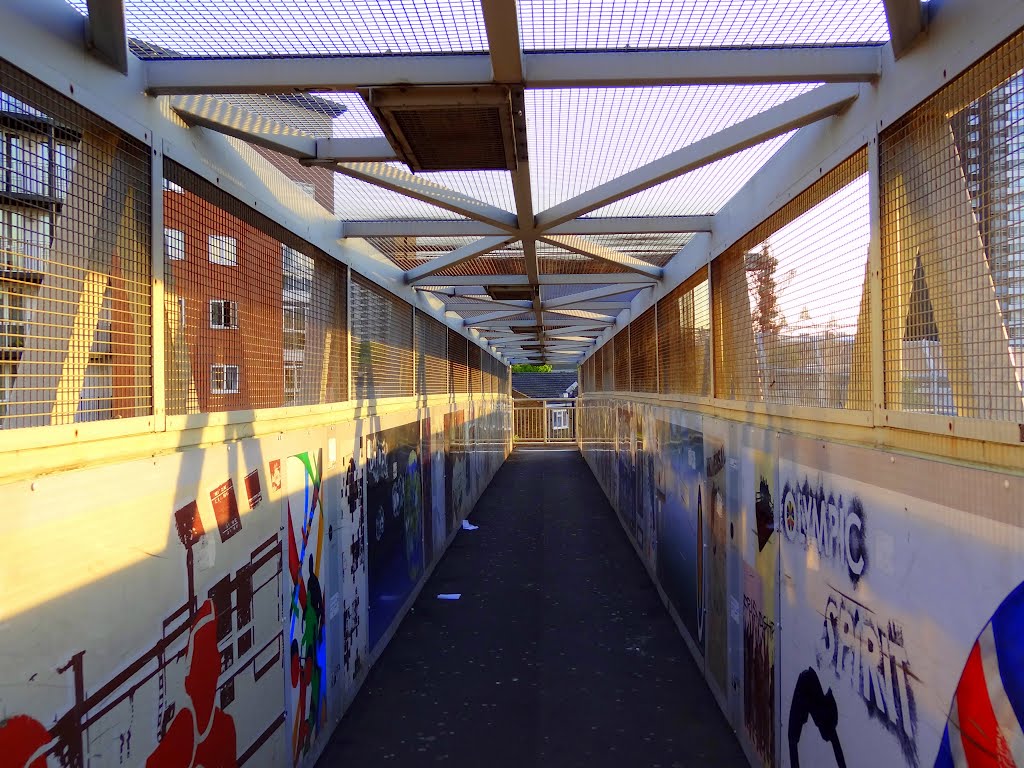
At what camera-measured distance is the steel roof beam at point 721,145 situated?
346 cm

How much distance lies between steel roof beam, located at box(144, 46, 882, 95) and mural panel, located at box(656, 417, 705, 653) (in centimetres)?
300

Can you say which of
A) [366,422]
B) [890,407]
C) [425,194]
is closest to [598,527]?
[366,422]

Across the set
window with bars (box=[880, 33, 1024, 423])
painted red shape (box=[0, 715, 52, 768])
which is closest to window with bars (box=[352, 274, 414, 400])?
painted red shape (box=[0, 715, 52, 768])

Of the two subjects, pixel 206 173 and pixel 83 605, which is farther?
pixel 206 173

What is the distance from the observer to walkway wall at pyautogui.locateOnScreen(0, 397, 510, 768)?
2111 millimetres

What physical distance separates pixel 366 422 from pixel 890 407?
413 centimetres

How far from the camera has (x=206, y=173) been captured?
3514 mm

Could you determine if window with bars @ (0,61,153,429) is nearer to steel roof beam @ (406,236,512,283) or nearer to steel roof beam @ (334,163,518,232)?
steel roof beam @ (334,163,518,232)

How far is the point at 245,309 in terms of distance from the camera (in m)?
3.92

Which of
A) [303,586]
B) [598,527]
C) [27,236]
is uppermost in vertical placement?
[27,236]

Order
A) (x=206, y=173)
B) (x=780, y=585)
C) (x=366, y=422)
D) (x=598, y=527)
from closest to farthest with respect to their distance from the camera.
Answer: (x=206, y=173), (x=780, y=585), (x=366, y=422), (x=598, y=527)

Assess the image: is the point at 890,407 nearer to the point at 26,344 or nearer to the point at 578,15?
the point at 578,15

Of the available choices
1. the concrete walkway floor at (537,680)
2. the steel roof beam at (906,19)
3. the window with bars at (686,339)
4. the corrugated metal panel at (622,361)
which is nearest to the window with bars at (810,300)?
the steel roof beam at (906,19)

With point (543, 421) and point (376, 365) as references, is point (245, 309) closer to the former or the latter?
point (376, 365)
